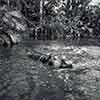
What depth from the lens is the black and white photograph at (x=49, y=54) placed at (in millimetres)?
5625

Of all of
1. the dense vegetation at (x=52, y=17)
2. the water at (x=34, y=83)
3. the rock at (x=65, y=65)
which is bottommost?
the water at (x=34, y=83)

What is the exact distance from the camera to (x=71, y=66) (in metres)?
8.05

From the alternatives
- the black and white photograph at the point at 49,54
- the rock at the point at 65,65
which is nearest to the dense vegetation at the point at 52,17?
the black and white photograph at the point at 49,54

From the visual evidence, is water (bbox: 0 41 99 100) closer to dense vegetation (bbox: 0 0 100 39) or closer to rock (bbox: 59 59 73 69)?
rock (bbox: 59 59 73 69)

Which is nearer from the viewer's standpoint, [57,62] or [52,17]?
[57,62]

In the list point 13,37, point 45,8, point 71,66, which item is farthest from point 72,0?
point 71,66

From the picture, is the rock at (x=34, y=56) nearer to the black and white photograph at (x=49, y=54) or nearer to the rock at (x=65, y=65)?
the black and white photograph at (x=49, y=54)

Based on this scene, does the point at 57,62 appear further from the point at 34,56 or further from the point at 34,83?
the point at 34,83

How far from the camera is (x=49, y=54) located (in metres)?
10.0

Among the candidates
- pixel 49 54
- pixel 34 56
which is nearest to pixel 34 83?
pixel 34 56

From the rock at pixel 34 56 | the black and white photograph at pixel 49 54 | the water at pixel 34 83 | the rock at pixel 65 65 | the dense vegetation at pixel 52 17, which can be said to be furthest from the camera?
the dense vegetation at pixel 52 17

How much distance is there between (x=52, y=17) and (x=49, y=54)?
9.28 meters

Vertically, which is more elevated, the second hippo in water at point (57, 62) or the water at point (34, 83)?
the second hippo in water at point (57, 62)

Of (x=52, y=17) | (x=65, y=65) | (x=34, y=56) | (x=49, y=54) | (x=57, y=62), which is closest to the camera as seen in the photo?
(x=65, y=65)
